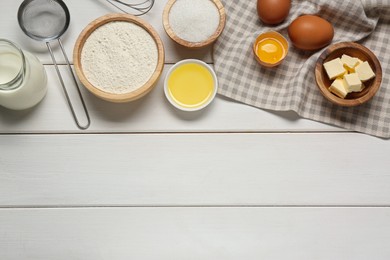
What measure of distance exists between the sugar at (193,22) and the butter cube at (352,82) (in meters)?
0.30

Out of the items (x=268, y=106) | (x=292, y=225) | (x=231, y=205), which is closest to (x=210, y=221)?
(x=231, y=205)

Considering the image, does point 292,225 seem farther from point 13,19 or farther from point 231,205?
point 13,19

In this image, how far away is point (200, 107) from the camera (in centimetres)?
105

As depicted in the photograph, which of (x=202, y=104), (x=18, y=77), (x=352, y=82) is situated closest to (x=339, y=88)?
(x=352, y=82)

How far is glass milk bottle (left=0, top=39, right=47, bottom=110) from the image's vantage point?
97 cm

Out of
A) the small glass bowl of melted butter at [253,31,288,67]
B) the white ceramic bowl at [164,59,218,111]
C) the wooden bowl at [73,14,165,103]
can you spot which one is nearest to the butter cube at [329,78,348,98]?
the small glass bowl of melted butter at [253,31,288,67]

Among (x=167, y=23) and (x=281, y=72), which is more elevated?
(x=167, y=23)

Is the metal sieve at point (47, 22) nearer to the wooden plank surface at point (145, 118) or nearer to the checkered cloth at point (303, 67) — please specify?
the wooden plank surface at point (145, 118)

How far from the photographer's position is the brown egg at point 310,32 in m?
1.04

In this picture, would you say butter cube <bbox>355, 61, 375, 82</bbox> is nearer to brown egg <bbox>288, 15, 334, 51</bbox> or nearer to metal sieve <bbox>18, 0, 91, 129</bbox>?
brown egg <bbox>288, 15, 334, 51</bbox>

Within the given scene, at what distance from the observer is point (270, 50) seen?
1.09 meters

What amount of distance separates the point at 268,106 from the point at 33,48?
0.54 metres

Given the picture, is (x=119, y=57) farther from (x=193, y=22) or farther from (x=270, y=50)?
(x=270, y=50)

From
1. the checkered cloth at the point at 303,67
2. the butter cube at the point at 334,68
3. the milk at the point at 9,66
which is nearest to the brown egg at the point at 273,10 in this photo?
the checkered cloth at the point at 303,67
